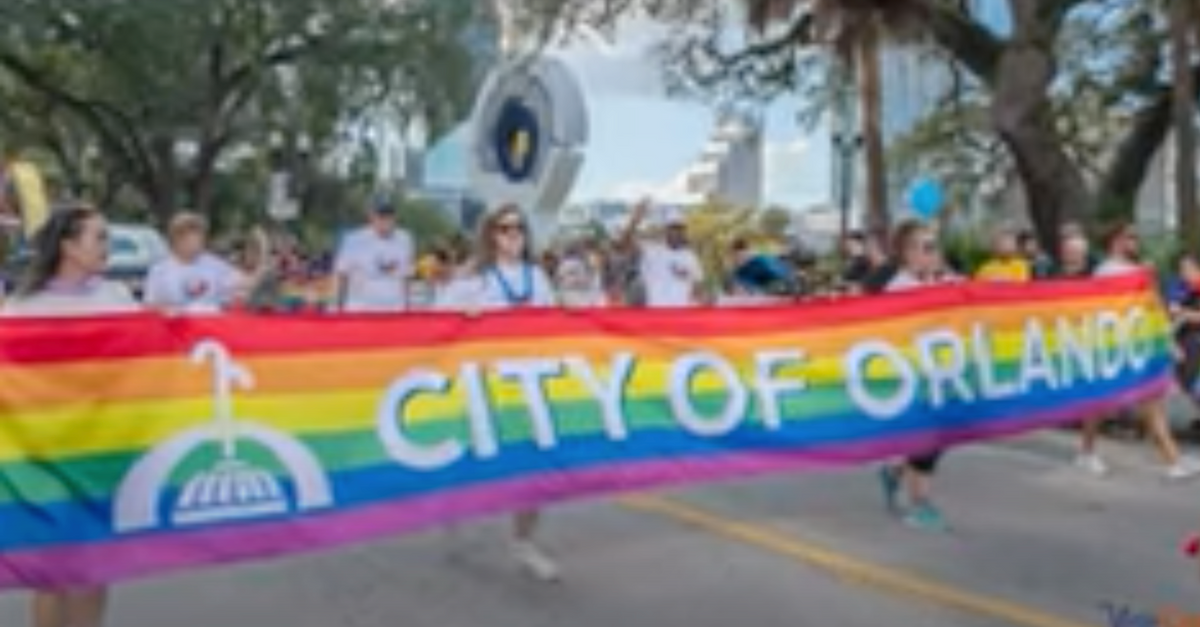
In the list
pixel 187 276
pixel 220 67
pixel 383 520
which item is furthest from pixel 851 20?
pixel 220 67

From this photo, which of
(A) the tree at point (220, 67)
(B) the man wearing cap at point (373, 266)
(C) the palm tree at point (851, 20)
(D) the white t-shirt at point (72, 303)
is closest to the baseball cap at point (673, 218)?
(C) the palm tree at point (851, 20)

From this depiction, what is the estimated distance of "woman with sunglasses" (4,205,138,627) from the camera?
5.45m

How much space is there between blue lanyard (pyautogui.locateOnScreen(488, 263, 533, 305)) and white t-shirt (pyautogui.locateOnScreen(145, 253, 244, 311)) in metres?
3.42

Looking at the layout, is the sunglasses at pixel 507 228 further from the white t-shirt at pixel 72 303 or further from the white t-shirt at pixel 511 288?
the white t-shirt at pixel 72 303

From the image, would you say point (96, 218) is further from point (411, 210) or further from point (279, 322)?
point (411, 210)

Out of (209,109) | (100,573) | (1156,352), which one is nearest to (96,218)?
(100,573)

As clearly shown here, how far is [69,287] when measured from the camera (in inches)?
220

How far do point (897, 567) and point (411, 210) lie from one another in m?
81.0

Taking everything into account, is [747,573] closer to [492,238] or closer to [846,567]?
[846,567]

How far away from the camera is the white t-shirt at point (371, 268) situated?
38.8ft

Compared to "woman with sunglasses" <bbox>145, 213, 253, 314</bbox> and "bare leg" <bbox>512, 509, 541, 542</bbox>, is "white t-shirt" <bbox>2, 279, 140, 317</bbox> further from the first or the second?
"woman with sunglasses" <bbox>145, 213, 253, 314</bbox>

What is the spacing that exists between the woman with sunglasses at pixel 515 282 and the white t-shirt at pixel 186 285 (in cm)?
332

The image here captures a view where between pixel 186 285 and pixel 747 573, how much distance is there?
467 centimetres

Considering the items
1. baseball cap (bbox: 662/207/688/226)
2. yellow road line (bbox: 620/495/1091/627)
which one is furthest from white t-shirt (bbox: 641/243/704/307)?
yellow road line (bbox: 620/495/1091/627)
